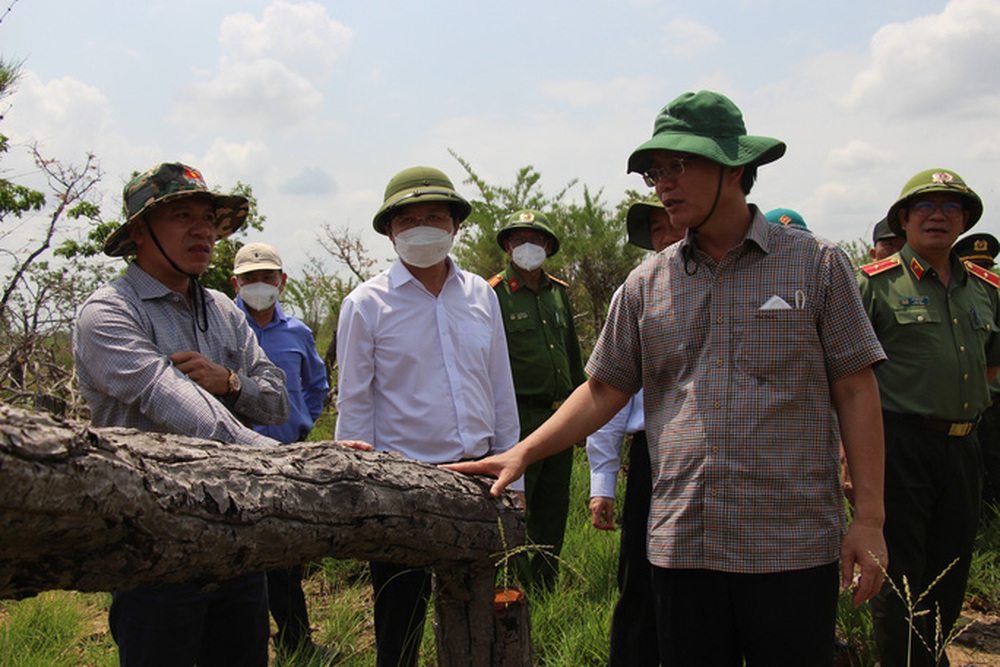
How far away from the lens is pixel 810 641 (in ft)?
6.62

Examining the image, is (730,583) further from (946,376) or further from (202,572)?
(946,376)

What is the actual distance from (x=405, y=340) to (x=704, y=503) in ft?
4.40

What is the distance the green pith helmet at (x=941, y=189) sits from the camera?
11.8ft

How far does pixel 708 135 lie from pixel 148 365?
165 cm

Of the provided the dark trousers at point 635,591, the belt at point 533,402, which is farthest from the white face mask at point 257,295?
the dark trousers at point 635,591

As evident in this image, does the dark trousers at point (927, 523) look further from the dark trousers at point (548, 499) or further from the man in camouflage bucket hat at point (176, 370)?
the man in camouflage bucket hat at point (176, 370)

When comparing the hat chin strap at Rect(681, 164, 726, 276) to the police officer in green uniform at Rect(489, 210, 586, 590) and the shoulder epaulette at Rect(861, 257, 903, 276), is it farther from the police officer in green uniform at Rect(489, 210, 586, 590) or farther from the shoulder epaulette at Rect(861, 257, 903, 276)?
the police officer in green uniform at Rect(489, 210, 586, 590)

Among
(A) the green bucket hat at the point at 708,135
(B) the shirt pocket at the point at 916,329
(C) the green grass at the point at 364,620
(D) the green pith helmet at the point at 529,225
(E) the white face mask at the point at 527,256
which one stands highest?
(D) the green pith helmet at the point at 529,225

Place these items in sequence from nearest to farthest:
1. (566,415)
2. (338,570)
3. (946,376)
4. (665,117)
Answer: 1. (665,117)
2. (566,415)
3. (946,376)
4. (338,570)

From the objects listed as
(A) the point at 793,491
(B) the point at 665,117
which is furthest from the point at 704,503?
(B) the point at 665,117

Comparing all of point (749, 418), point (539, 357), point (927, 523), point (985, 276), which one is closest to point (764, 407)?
point (749, 418)

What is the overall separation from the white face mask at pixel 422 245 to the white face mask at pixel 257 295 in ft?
5.75

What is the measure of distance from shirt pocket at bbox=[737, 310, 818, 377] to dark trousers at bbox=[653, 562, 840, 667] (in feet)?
1.74

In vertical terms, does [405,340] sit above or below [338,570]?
above
